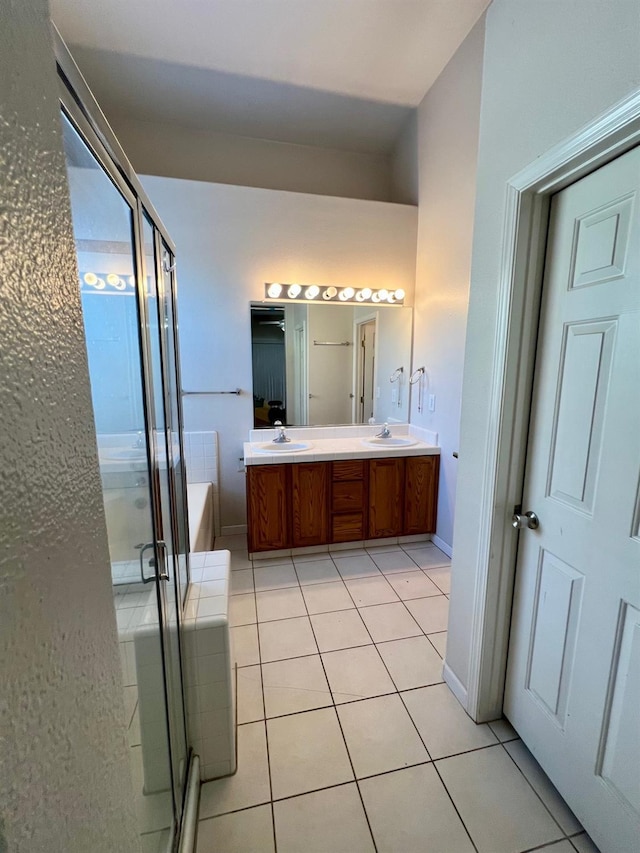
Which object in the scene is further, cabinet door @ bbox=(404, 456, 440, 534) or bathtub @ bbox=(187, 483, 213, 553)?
cabinet door @ bbox=(404, 456, 440, 534)

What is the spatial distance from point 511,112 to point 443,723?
2.26m

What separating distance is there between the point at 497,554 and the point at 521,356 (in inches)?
28.9

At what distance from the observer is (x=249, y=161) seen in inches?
118

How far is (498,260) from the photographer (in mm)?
1309

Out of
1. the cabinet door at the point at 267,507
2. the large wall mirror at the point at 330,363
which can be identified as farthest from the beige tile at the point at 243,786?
the large wall mirror at the point at 330,363

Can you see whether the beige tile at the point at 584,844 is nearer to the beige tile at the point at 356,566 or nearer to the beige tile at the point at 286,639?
the beige tile at the point at 286,639

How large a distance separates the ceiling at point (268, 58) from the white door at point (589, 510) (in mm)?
1861

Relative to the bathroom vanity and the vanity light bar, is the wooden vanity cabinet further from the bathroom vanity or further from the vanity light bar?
the vanity light bar

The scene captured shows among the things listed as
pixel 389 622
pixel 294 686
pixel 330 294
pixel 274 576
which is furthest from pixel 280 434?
pixel 294 686

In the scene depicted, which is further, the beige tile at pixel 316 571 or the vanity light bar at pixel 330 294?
the vanity light bar at pixel 330 294

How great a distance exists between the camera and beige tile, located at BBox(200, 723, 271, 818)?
4.05 feet

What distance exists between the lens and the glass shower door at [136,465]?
809 mm

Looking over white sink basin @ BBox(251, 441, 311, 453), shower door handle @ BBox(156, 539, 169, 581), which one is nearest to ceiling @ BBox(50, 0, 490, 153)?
white sink basin @ BBox(251, 441, 311, 453)

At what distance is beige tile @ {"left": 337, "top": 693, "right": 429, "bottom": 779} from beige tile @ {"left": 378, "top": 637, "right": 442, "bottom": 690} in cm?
12
